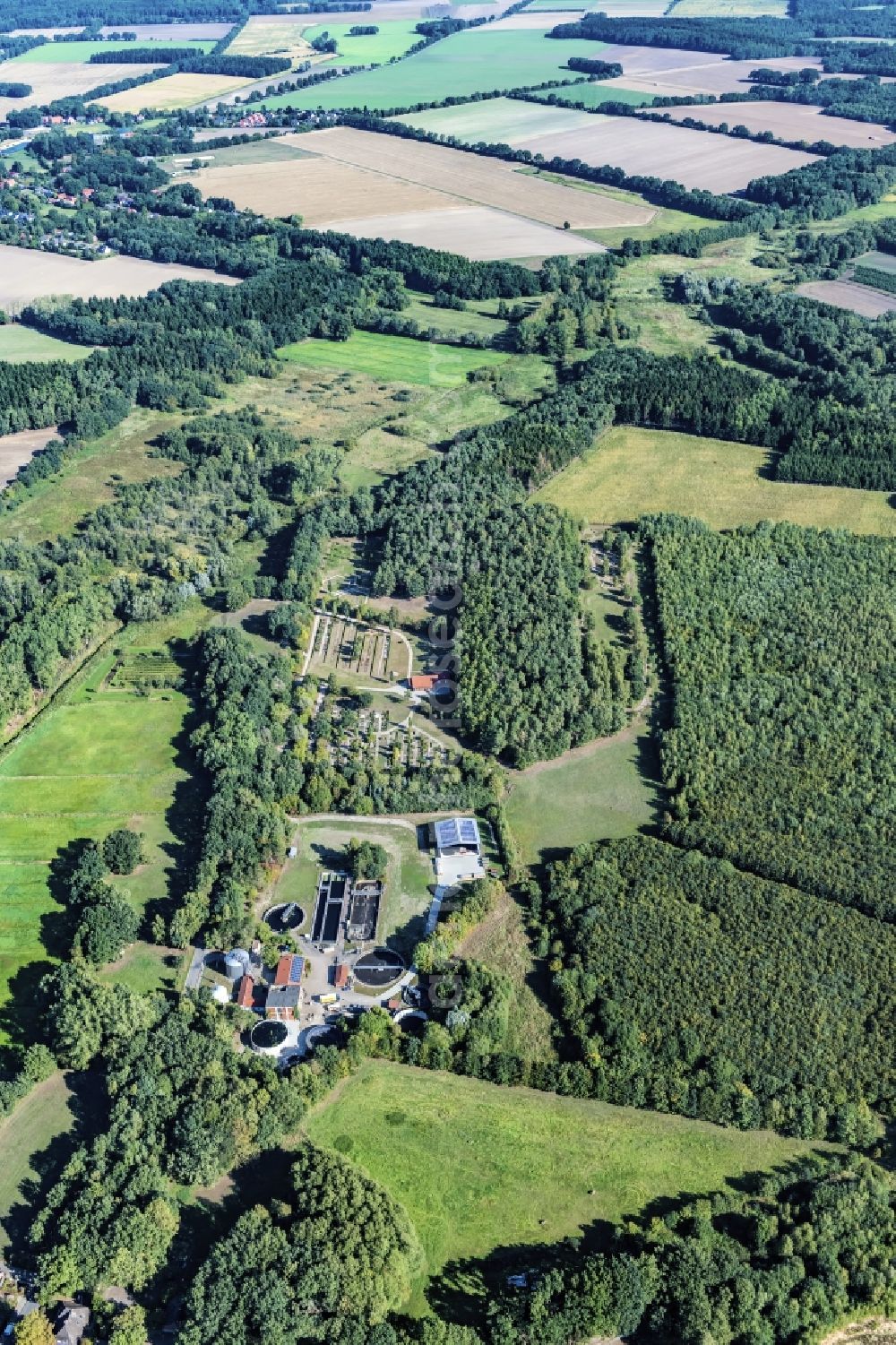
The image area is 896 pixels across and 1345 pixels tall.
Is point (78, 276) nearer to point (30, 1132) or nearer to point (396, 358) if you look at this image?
point (396, 358)

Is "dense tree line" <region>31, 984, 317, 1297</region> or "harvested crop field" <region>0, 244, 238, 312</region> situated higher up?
"harvested crop field" <region>0, 244, 238, 312</region>

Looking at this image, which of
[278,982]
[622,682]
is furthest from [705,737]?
[278,982]

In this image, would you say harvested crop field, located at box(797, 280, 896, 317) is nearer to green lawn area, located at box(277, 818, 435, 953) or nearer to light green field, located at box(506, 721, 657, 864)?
light green field, located at box(506, 721, 657, 864)

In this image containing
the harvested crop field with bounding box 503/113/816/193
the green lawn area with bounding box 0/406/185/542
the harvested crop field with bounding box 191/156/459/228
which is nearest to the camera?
the green lawn area with bounding box 0/406/185/542

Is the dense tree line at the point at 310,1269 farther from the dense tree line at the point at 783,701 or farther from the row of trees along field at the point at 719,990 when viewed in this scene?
the dense tree line at the point at 783,701

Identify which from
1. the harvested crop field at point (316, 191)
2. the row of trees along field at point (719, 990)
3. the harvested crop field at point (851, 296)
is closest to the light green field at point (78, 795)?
the row of trees along field at point (719, 990)

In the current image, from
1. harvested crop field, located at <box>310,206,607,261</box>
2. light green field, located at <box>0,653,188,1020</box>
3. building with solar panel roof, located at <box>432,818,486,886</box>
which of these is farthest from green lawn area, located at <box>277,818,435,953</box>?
harvested crop field, located at <box>310,206,607,261</box>
